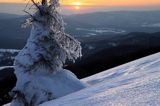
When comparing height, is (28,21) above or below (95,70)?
above

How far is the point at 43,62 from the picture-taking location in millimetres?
17391

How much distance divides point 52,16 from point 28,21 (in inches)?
54.9

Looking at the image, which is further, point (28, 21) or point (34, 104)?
point (28, 21)

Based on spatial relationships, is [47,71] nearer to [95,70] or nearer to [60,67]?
[60,67]

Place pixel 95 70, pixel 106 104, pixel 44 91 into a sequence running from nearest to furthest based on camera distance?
pixel 106 104, pixel 44 91, pixel 95 70

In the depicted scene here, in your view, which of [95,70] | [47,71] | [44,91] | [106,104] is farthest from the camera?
[95,70]

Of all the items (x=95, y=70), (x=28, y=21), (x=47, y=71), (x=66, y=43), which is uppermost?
(x=28, y=21)

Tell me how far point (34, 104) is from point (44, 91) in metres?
0.83

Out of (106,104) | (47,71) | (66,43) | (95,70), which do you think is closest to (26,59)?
(47,71)

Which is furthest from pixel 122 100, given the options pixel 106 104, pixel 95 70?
pixel 95 70

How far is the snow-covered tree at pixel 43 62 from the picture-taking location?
16719 mm

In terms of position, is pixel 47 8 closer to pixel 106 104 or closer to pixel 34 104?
pixel 34 104

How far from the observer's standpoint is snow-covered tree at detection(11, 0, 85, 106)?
54.9ft

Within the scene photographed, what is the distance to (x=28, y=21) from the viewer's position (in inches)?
719
